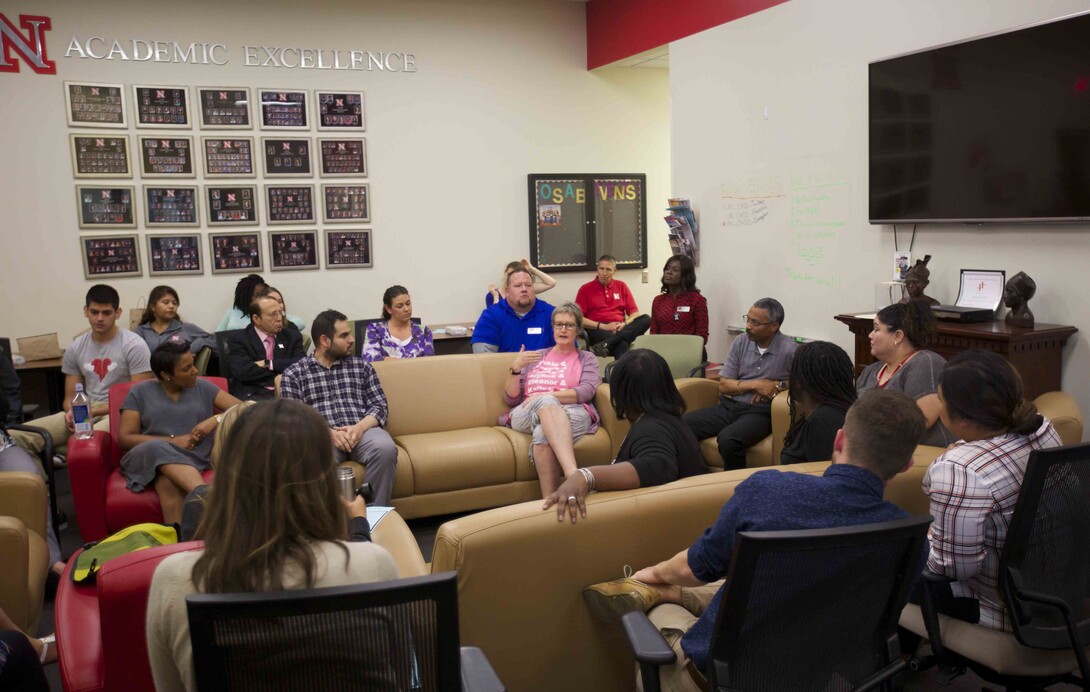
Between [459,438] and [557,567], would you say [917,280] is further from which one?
[557,567]

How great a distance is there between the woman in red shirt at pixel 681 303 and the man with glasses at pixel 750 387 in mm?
1435

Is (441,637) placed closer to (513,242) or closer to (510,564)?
(510,564)

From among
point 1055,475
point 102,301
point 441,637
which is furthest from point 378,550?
point 102,301

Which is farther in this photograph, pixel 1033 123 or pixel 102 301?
pixel 102 301

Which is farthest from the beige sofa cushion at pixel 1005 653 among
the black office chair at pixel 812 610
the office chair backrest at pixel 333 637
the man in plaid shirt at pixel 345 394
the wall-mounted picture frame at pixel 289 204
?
the wall-mounted picture frame at pixel 289 204

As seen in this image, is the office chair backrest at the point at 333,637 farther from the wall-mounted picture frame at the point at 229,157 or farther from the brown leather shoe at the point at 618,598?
the wall-mounted picture frame at the point at 229,157

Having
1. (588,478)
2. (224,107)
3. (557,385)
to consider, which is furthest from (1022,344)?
(224,107)

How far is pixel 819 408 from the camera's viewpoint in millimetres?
3152

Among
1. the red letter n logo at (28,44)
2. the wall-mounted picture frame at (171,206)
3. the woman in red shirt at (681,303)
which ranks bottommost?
the woman in red shirt at (681,303)

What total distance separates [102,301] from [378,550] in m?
4.34

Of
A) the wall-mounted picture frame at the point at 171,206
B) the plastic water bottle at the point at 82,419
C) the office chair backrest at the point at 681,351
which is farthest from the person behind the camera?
the wall-mounted picture frame at the point at 171,206

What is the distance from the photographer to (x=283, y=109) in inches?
280

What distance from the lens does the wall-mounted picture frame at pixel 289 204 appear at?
23.5 ft

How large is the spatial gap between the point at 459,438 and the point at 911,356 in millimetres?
2367
